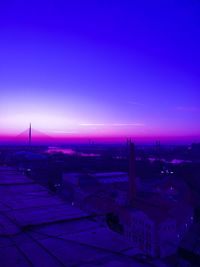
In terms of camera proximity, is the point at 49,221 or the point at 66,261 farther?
the point at 49,221

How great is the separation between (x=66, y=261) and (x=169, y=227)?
362 inches

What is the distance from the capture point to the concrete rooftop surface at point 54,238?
1.72 m

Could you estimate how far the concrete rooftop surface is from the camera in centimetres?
172

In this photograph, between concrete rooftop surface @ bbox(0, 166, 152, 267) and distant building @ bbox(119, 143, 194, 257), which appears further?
distant building @ bbox(119, 143, 194, 257)

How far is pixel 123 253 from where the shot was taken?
1.80m

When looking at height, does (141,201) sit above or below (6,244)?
below

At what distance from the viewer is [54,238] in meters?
2.12

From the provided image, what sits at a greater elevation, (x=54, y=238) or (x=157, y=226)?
(x=54, y=238)

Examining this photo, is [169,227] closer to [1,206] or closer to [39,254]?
[1,206]

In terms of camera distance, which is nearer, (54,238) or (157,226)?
(54,238)

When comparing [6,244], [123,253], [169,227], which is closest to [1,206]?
[6,244]

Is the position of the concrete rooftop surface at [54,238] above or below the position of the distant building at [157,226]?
above

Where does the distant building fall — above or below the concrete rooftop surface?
below

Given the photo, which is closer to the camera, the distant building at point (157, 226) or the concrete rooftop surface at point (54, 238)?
the concrete rooftop surface at point (54, 238)
